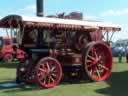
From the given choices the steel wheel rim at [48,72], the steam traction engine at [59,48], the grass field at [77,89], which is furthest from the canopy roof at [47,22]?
the grass field at [77,89]

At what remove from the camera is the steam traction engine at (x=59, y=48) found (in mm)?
13438

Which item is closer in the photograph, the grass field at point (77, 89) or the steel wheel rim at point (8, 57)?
the grass field at point (77, 89)

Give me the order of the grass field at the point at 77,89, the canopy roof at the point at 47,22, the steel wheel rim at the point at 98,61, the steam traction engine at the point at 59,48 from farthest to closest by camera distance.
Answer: the steel wheel rim at the point at 98,61
the steam traction engine at the point at 59,48
the canopy roof at the point at 47,22
the grass field at the point at 77,89

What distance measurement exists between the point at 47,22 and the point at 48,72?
1.59 m

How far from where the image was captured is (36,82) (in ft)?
44.1

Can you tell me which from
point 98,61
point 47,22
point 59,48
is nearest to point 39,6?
point 59,48

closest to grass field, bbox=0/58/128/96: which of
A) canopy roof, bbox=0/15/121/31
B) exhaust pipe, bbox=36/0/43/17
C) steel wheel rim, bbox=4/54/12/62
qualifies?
canopy roof, bbox=0/15/121/31

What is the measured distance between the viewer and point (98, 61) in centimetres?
1502

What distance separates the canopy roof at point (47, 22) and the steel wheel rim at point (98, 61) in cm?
74

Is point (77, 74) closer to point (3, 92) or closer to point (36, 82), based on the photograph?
point (36, 82)

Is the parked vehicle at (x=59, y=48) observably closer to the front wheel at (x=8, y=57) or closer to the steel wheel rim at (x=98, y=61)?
the steel wheel rim at (x=98, y=61)

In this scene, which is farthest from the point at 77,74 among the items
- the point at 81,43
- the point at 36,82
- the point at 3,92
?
the point at 3,92

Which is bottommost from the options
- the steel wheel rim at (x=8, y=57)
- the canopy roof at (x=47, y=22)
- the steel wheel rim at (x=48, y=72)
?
the steel wheel rim at (x=8, y=57)

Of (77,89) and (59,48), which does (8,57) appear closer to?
(59,48)
